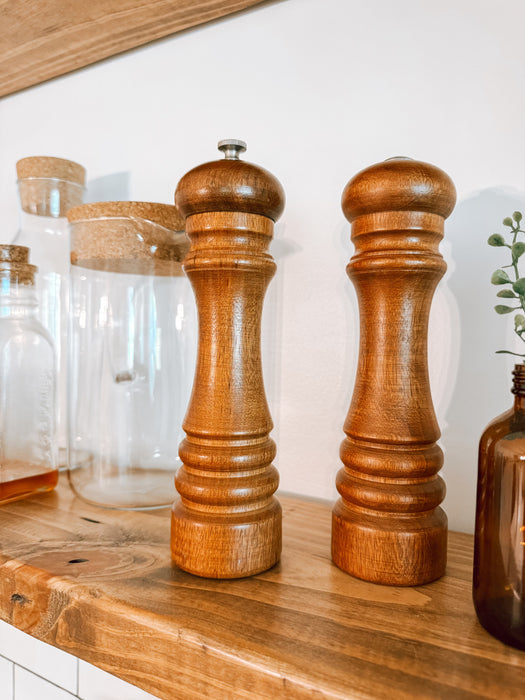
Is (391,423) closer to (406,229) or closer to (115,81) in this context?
(406,229)

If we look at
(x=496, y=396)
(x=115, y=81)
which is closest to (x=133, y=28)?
(x=115, y=81)

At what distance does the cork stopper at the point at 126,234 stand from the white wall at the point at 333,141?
124mm

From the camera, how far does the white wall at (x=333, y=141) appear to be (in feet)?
1.56

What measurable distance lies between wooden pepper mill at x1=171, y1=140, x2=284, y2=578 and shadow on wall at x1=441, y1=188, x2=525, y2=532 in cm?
19

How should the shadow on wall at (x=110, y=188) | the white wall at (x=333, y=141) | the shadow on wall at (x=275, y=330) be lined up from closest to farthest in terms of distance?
the white wall at (x=333, y=141)
the shadow on wall at (x=275, y=330)
the shadow on wall at (x=110, y=188)

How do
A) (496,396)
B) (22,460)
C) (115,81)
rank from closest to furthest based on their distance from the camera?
(496,396)
(22,460)
(115,81)

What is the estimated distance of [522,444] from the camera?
1.02 ft

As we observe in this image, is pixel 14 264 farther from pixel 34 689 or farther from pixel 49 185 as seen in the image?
pixel 34 689

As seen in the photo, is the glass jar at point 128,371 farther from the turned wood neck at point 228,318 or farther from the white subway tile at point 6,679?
the white subway tile at point 6,679

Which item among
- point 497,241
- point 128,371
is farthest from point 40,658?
point 497,241

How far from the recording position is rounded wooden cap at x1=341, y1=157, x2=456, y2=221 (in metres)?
0.35

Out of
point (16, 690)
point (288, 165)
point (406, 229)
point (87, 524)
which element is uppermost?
point (288, 165)

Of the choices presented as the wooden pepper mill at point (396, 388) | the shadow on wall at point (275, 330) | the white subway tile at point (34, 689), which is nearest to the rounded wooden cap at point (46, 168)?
the shadow on wall at point (275, 330)

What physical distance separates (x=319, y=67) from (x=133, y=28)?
0.25 m
